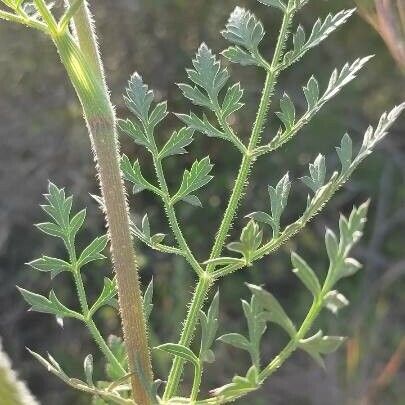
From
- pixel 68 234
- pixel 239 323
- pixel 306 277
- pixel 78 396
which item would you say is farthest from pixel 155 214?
pixel 306 277

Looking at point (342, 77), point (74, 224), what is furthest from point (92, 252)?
point (342, 77)

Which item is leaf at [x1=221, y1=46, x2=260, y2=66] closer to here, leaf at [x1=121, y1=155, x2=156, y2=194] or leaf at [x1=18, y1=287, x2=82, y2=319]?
leaf at [x1=121, y1=155, x2=156, y2=194]

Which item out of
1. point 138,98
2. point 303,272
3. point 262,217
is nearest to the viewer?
point 303,272

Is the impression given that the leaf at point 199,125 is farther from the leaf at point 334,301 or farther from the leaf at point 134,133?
the leaf at point 334,301

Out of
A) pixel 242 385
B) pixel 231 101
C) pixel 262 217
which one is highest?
pixel 231 101

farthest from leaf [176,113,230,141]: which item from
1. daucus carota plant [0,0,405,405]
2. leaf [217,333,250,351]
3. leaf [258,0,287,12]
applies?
leaf [217,333,250,351]

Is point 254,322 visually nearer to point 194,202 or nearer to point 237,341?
point 237,341

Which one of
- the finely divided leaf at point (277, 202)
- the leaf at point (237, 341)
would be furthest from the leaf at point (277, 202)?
the leaf at point (237, 341)
